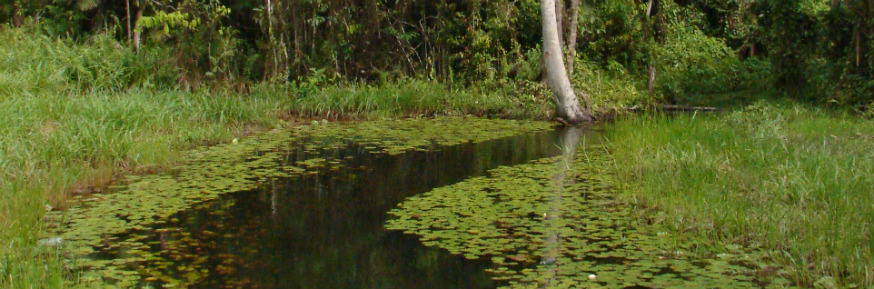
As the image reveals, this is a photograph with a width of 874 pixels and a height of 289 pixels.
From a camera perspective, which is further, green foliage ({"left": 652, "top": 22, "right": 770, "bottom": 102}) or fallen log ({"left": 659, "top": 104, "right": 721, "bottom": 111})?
green foliage ({"left": 652, "top": 22, "right": 770, "bottom": 102})

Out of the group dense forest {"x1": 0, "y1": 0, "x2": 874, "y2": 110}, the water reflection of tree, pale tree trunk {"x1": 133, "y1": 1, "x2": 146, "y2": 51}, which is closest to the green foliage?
dense forest {"x1": 0, "y1": 0, "x2": 874, "y2": 110}

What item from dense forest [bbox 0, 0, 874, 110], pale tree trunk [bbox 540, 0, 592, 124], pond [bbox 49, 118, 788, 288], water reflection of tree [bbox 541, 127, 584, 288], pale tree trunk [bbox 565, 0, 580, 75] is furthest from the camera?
pale tree trunk [bbox 565, 0, 580, 75]

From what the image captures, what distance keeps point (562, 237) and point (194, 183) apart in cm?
358

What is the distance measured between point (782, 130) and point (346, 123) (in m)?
6.04

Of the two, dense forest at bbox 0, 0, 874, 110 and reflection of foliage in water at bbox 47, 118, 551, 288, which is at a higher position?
dense forest at bbox 0, 0, 874, 110

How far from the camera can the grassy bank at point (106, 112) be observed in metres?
5.79

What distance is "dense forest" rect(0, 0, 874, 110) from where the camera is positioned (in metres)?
12.1

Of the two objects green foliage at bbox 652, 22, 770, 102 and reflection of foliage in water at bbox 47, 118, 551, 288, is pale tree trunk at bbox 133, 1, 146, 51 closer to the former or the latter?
reflection of foliage in water at bbox 47, 118, 551, 288

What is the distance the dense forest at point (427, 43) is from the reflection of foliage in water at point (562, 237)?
611 centimetres

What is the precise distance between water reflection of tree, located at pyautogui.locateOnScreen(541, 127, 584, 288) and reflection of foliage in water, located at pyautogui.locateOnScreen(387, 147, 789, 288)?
0.02m

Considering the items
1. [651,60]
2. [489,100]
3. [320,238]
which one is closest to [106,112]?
[320,238]

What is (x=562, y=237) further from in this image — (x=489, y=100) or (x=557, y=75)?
(x=489, y=100)

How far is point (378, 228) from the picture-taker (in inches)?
233

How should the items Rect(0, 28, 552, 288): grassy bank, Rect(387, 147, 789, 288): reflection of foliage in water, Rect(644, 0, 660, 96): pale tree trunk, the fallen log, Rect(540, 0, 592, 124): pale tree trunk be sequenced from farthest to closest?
Rect(644, 0, 660, 96): pale tree trunk → the fallen log → Rect(540, 0, 592, 124): pale tree trunk → Rect(0, 28, 552, 288): grassy bank → Rect(387, 147, 789, 288): reflection of foliage in water
